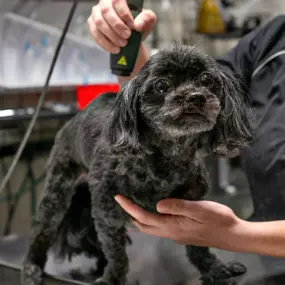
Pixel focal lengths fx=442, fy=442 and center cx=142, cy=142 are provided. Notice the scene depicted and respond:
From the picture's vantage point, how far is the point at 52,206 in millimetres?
895

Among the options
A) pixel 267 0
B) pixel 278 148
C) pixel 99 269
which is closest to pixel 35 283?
pixel 99 269

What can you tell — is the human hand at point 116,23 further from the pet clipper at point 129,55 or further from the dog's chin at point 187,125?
the dog's chin at point 187,125

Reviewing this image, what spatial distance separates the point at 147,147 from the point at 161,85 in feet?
0.40

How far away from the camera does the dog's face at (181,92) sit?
0.63 metres

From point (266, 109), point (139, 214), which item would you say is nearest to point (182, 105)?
point (139, 214)

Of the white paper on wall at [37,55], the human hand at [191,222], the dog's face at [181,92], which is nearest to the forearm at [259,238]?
the human hand at [191,222]

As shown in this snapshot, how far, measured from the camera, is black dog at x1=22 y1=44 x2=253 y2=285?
2.13ft

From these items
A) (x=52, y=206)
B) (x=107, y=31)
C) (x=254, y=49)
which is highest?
(x=107, y=31)

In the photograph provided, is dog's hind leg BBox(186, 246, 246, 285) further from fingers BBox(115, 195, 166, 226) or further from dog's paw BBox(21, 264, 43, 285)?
dog's paw BBox(21, 264, 43, 285)

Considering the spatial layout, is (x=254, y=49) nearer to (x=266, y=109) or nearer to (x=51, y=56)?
(x=266, y=109)

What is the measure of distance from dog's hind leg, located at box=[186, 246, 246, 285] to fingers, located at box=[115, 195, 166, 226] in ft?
0.47

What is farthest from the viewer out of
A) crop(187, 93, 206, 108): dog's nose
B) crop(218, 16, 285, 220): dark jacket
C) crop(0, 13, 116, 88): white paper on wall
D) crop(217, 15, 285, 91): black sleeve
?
crop(0, 13, 116, 88): white paper on wall

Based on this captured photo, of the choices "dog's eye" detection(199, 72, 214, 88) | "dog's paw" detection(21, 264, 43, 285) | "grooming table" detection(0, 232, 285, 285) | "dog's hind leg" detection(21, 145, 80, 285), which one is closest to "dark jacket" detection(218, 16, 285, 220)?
"grooming table" detection(0, 232, 285, 285)

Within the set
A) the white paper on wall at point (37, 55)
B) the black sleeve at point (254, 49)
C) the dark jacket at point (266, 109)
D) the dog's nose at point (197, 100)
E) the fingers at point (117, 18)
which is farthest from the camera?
the white paper on wall at point (37, 55)
